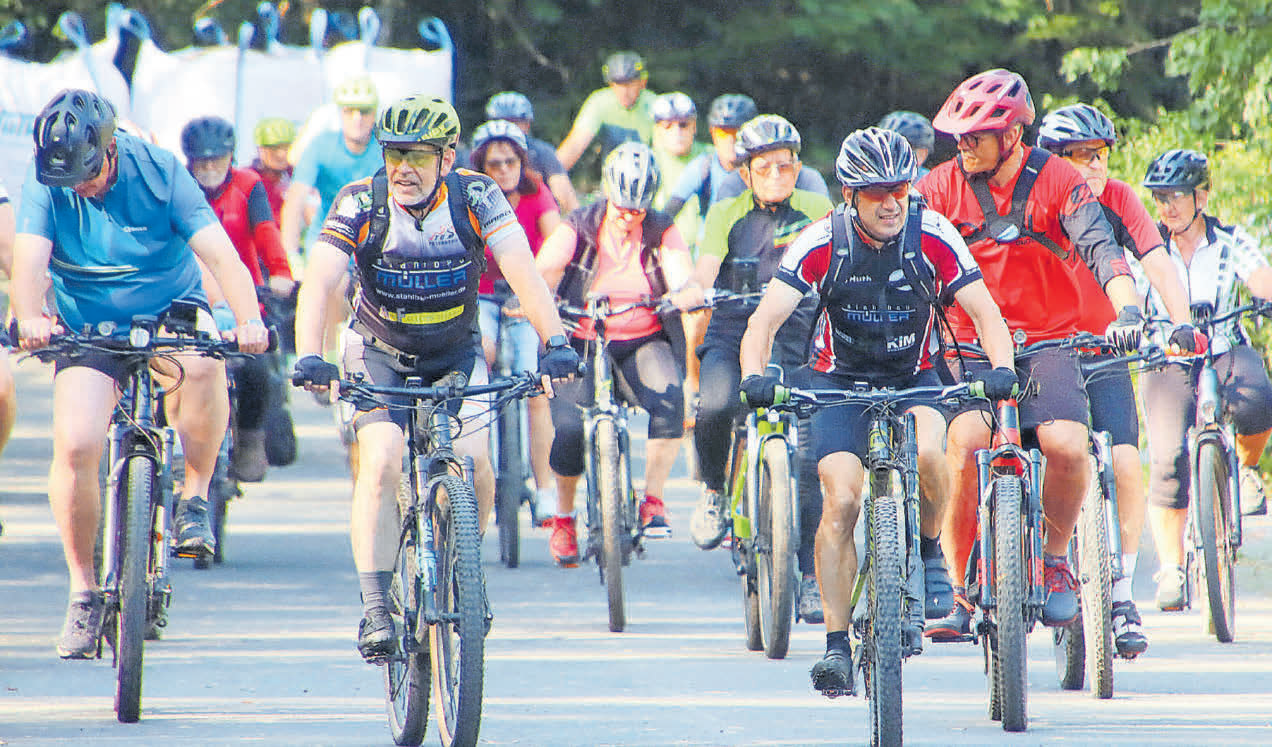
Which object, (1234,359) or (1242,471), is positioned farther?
(1242,471)

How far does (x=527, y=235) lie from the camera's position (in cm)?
1212

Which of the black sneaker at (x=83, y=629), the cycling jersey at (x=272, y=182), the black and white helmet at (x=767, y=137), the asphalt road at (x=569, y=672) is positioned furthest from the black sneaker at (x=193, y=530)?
the cycling jersey at (x=272, y=182)

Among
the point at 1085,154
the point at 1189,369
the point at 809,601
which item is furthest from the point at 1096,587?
the point at 1189,369

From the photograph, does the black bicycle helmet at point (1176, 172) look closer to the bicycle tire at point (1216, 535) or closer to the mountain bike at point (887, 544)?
the bicycle tire at point (1216, 535)

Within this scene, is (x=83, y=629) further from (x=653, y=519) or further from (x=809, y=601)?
(x=653, y=519)

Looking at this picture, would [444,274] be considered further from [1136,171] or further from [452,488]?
[1136,171]

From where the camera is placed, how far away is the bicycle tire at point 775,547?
9109 millimetres

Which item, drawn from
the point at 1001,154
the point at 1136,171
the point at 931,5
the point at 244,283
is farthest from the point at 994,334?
the point at 931,5

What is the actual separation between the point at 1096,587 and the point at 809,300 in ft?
9.10

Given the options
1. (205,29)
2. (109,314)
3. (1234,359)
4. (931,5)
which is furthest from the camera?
(931,5)

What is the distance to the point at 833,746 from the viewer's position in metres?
7.43

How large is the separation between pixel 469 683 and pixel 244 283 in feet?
6.52

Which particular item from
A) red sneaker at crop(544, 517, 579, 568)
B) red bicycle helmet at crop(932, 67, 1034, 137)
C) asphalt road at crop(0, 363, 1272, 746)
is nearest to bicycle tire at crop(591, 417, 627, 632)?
asphalt road at crop(0, 363, 1272, 746)

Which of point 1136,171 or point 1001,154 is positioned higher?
point 1136,171
